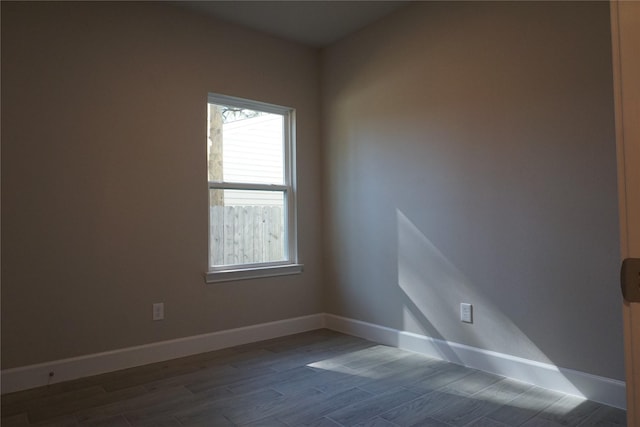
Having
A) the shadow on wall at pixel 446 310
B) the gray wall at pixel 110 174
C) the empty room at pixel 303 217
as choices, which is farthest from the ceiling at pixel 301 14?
the shadow on wall at pixel 446 310

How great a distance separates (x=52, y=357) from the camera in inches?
106

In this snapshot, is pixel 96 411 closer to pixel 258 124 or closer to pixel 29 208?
pixel 29 208

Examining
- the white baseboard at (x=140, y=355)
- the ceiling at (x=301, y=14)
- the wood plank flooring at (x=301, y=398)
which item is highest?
the ceiling at (x=301, y=14)

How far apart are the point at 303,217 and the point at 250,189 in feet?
1.92

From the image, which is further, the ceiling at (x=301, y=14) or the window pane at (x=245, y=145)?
the window pane at (x=245, y=145)

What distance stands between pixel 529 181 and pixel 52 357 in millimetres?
3150

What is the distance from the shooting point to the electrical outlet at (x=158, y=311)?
3.08 m

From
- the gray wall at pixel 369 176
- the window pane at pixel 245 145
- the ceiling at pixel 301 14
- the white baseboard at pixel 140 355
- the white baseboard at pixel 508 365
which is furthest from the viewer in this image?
the window pane at pixel 245 145

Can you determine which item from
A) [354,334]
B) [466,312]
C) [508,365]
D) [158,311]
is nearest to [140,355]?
[158,311]

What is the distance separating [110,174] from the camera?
9.58ft

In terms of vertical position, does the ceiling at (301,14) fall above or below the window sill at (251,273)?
above

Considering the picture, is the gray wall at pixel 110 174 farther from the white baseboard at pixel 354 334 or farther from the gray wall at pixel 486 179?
the gray wall at pixel 486 179

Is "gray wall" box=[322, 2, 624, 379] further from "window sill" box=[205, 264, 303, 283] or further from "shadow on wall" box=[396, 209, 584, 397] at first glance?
"window sill" box=[205, 264, 303, 283]

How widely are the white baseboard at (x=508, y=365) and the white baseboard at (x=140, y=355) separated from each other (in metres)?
0.70
